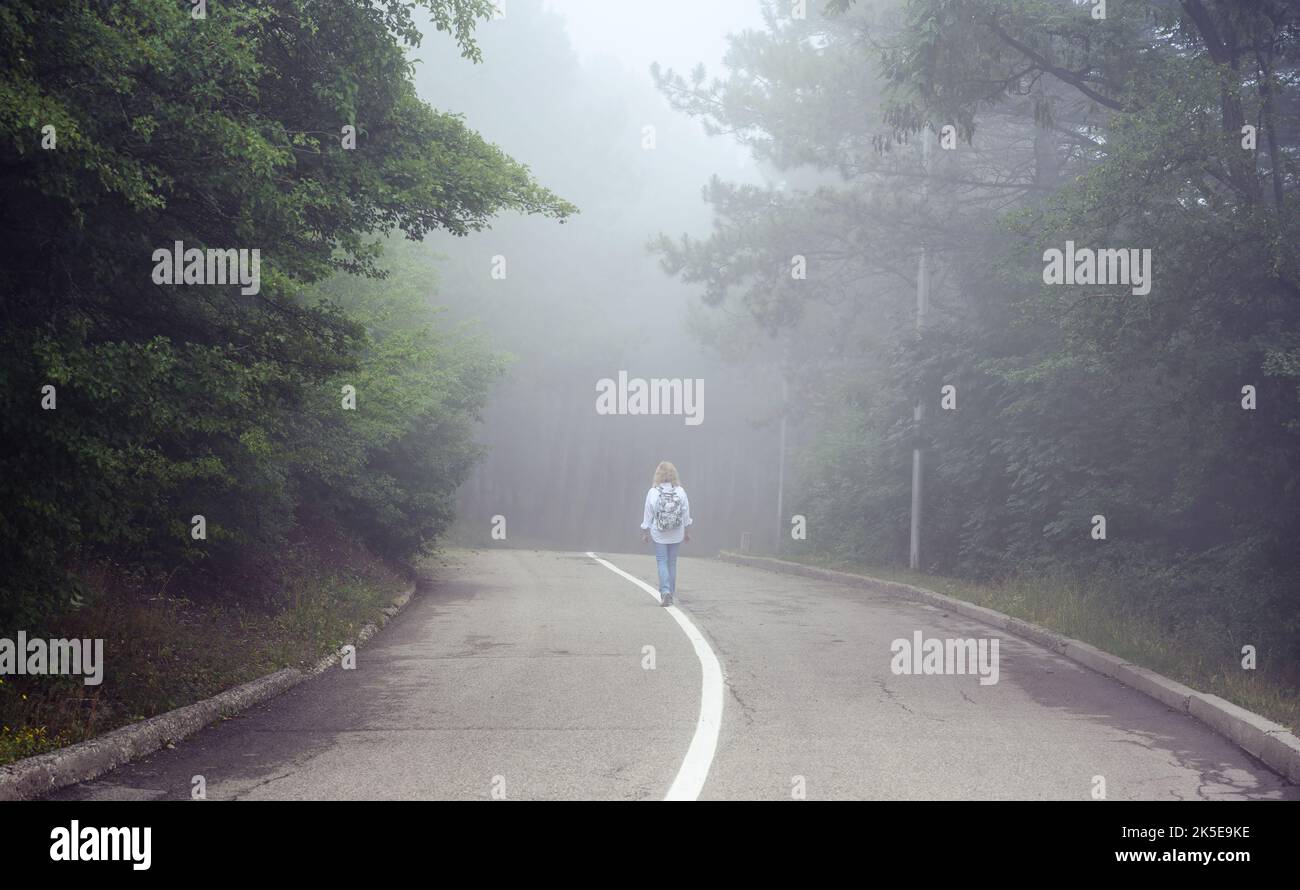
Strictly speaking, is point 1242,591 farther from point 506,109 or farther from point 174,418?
point 506,109

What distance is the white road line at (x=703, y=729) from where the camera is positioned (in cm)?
675

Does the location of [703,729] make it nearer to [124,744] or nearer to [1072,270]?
[124,744]

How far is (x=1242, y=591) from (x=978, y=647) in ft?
11.4

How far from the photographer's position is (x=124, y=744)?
7.37m

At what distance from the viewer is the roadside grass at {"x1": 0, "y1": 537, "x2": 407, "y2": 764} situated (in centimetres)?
742

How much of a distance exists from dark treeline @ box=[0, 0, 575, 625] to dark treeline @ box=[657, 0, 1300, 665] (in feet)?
21.0

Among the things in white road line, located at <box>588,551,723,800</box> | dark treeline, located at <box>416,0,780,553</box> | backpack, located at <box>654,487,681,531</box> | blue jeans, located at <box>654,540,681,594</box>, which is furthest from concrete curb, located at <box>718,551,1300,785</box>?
dark treeline, located at <box>416,0,780,553</box>

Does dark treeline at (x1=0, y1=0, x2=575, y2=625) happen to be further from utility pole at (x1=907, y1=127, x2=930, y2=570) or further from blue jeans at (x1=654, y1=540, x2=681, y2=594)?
utility pole at (x1=907, y1=127, x2=930, y2=570)

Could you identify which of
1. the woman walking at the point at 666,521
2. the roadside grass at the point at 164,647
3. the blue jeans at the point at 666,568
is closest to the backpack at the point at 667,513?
the woman walking at the point at 666,521

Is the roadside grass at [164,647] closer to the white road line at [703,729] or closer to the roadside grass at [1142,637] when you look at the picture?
the white road line at [703,729]

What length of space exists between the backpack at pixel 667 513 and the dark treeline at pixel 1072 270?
5.59m

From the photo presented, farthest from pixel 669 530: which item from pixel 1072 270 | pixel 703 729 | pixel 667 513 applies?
pixel 703 729

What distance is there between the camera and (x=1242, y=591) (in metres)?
14.4
